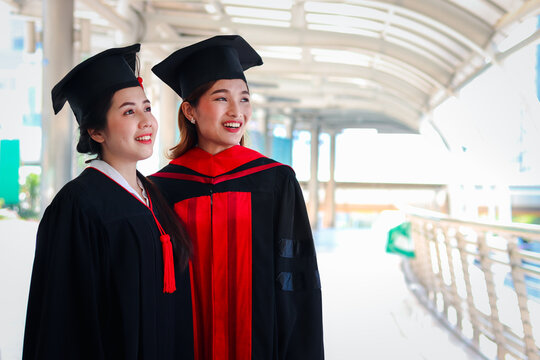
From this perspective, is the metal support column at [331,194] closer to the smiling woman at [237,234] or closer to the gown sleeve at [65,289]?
the smiling woman at [237,234]

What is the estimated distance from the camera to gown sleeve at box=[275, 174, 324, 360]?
190 cm

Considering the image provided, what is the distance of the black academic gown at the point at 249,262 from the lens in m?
1.85

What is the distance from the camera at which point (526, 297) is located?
11.2ft

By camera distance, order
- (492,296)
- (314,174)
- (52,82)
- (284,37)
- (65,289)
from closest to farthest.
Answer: (65,289), (492,296), (52,82), (284,37), (314,174)

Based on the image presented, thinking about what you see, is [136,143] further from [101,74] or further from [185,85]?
[185,85]

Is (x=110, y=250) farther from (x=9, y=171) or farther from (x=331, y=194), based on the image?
(x=331, y=194)

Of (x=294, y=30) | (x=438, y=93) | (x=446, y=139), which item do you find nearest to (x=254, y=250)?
(x=294, y=30)

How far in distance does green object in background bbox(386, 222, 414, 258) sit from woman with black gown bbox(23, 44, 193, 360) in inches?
261

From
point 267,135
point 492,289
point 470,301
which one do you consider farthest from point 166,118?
point 267,135

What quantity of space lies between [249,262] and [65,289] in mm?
651

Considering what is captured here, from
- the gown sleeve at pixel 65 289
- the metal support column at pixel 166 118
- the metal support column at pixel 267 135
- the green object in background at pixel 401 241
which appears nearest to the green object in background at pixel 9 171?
the gown sleeve at pixel 65 289

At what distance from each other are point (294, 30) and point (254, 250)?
257 inches

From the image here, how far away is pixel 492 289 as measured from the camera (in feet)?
13.4

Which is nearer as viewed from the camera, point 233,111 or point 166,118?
point 233,111
